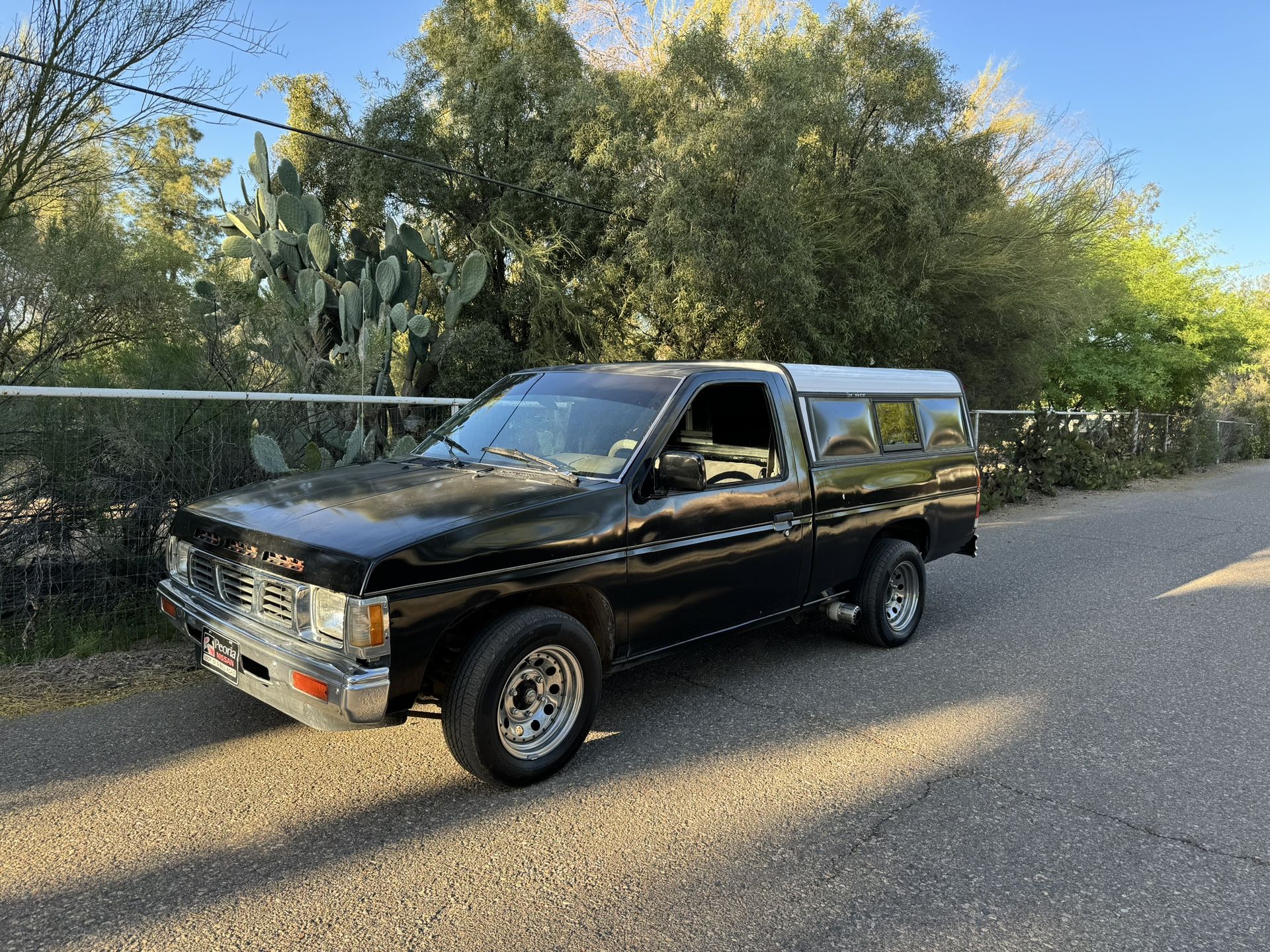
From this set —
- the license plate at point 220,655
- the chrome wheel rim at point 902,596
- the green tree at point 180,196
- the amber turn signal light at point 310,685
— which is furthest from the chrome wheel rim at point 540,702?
the green tree at point 180,196

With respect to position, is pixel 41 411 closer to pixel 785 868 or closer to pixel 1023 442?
pixel 785 868

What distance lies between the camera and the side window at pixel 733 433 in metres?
4.99

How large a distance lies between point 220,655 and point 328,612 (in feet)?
2.59

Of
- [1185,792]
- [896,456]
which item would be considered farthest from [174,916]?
[896,456]

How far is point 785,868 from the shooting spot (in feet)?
10.3

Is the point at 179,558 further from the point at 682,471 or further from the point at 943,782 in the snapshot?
the point at 943,782

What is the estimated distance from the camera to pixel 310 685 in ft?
10.6

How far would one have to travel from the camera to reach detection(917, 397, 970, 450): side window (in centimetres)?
633

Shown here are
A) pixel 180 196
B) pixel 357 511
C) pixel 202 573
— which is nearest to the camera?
pixel 357 511

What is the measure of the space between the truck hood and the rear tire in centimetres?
250

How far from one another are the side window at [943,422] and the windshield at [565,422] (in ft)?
8.59

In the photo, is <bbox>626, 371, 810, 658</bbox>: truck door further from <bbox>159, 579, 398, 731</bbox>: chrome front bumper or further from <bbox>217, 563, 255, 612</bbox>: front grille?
<bbox>217, 563, 255, 612</bbox>: front grille

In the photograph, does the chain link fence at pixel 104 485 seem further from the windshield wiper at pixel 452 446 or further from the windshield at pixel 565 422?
the windshield at pixel 565 422

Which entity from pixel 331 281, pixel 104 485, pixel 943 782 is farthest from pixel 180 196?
pixel 943 782
